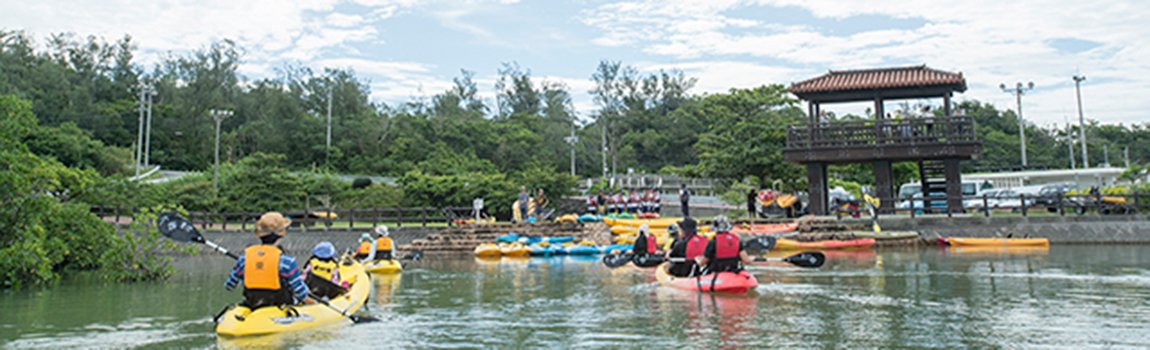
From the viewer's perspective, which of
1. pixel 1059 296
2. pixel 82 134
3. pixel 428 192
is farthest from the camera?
pixel 82 134

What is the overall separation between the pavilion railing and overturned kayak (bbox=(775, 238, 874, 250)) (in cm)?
430

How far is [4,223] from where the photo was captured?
15.2m

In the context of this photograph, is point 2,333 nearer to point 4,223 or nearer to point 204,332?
point 204,332

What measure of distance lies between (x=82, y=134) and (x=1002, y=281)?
180 feet

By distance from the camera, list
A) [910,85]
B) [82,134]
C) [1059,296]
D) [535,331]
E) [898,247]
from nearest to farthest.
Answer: [535,331]
[1059,296]
[898,247]
[910,85]
[82,134]

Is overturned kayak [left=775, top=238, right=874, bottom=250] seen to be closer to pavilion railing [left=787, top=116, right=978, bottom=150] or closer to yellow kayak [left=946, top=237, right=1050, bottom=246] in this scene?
yellow kayak [left=946, top=237, right=1050, bottom=246]

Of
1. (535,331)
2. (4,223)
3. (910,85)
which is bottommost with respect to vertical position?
(535,331)

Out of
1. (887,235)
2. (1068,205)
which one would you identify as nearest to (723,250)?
(887,235)

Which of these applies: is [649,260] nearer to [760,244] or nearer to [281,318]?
[760,244]

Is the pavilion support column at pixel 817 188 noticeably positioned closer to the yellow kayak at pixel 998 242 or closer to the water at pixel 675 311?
the yellow kayak at pixel 998 242

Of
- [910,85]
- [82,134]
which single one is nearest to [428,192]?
[910,85]

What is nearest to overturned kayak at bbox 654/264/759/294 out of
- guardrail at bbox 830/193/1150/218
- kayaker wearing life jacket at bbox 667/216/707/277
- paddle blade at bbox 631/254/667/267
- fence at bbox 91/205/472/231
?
kayaker wearing life jacket at bbox 667/216/707/277

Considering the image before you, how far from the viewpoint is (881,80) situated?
91.0 ft

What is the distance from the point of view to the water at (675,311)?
895 cm
